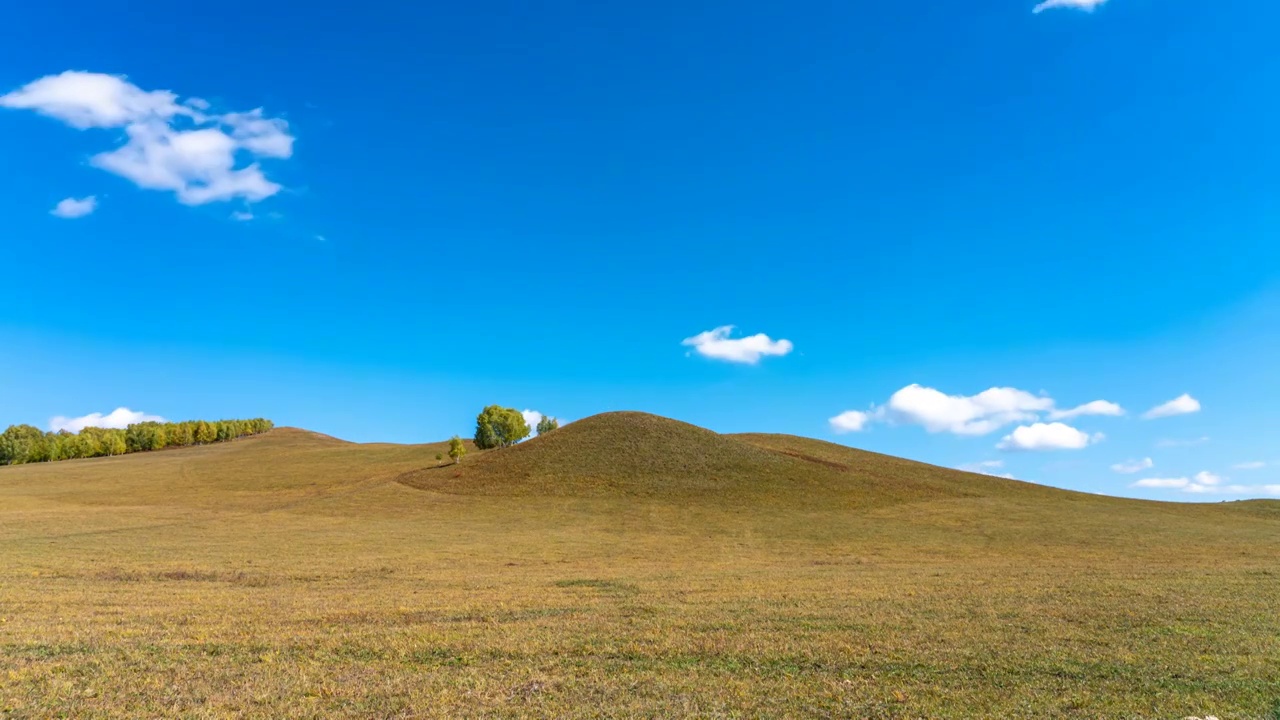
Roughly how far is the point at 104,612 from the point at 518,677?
16.9 meters

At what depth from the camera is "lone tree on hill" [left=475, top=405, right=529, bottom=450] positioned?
481ft

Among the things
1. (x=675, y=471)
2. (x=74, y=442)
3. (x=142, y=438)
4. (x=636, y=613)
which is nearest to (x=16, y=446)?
(x=74, y=442)

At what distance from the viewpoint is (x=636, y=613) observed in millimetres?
23688

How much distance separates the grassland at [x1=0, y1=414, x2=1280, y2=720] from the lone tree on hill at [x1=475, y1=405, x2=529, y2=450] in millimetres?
73256

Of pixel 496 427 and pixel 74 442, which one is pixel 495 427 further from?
pixel 74 442

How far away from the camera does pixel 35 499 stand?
285ft

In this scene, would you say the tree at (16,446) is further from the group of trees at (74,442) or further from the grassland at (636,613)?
the grassland at (636,613)

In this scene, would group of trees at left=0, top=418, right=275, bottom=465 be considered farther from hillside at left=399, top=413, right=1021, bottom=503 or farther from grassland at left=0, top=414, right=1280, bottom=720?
hillside at left=399, top=413, right=1021, bottom=503

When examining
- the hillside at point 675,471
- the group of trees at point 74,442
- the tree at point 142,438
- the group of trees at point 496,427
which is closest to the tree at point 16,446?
the group of trees at point 74,442

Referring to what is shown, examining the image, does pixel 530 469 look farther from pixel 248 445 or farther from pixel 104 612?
pixel 248 445

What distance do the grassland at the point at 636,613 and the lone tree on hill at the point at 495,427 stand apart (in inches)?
2884

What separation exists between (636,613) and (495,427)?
127364mm

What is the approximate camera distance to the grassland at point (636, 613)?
48.0ft

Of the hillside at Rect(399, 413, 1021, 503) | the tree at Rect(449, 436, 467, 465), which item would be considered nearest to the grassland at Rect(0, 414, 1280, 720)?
the hillside at Rect(399, 413, 1021, 503)
